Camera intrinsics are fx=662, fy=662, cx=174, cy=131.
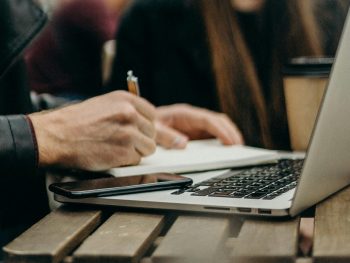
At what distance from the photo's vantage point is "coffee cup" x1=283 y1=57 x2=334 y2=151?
130cm

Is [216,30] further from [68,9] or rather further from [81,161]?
[68,9]

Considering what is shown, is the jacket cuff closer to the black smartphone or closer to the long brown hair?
the black smartphone

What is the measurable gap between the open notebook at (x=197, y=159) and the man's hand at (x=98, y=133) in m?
0.03

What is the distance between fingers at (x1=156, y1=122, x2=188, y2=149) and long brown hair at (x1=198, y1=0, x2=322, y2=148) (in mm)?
586

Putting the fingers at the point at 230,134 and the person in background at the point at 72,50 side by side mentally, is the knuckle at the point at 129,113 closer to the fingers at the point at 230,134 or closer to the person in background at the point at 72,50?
the fingers at the point at 230,134

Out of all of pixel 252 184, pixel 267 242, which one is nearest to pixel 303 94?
pixel 252 184

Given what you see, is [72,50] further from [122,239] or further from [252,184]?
[122,239]

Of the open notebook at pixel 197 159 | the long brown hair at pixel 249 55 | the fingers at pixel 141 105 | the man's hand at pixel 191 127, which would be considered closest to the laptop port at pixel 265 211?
the open notebook at pixel 197 159

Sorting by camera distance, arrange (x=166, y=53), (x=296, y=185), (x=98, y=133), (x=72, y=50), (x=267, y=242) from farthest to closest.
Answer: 1. (x=72, y=50)
2. (x=166, y=53)
3. (x=98, y=133)
4. (x=296, y=185)
5. (x=267, y=242)

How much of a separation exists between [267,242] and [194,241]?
2.9 inches

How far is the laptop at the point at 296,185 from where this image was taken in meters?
0.66

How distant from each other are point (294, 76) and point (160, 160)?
1.18 ft

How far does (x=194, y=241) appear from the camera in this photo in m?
0.67

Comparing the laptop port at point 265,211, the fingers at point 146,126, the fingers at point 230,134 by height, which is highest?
the fingers at point 146,126
